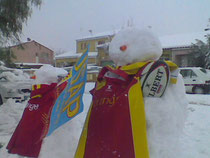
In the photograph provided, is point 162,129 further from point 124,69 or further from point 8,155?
point 8,155

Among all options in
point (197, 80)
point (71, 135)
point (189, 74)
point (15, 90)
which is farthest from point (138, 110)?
point (189, 74)

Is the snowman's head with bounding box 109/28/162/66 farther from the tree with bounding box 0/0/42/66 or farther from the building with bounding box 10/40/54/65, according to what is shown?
the building with bounding box 10/40/54/65

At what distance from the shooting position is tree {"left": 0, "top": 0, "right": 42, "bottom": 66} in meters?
4.24

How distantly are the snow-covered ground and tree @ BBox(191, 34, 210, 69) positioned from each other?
10.4 metres

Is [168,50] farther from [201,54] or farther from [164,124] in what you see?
[164,124]

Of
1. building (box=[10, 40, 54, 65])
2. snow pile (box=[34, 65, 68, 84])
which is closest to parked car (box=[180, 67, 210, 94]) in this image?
snow pile (box=[34, 65, 68, 84])

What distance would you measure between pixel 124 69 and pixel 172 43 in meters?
19.5

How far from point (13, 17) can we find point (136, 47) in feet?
11.8

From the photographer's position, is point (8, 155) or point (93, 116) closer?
point (93, 116)

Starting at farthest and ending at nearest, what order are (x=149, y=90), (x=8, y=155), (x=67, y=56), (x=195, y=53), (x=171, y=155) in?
1. (x=67, y=56)
2. (x=195, y=53)
3. (x=8, y=155)
4. (x=149, y=90)
5. (x=171, y=155)

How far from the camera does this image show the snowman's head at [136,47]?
1.77 metres

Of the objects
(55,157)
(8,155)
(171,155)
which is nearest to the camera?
(171,155)

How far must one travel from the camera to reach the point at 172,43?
1988 centimetres

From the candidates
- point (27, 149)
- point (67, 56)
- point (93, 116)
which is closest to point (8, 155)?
point (27, 149)
